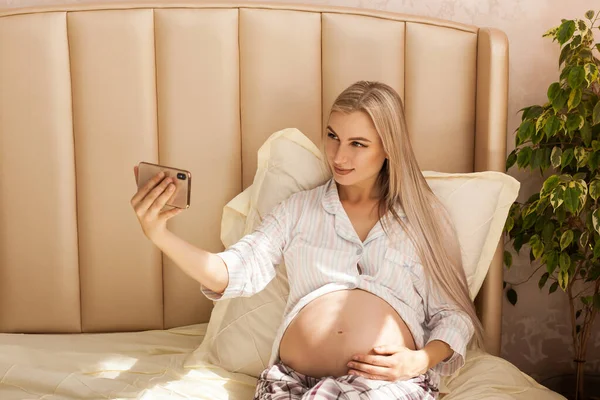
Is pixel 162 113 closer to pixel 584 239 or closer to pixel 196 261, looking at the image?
pixel 196 261

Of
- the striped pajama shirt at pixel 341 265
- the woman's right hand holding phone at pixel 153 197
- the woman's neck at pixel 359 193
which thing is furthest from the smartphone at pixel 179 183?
the woman's neck at pixel 359 193

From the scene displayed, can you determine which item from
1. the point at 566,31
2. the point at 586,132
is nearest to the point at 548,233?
the point at 586,132

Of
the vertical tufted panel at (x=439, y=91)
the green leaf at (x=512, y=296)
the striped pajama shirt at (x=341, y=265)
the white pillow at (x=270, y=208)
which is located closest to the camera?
the striped pajama shirt at (x=341, y=265)

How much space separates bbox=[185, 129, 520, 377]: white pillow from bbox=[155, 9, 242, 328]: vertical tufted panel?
11 cm

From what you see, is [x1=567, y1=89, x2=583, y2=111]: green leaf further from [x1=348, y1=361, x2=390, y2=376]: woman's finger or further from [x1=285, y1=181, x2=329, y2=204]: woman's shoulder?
[x1=348, y1=361, x2=390, y2=376]: woman's finger

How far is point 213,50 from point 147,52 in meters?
0.18

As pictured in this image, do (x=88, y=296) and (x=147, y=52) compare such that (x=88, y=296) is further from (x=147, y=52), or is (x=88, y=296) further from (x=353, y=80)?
(x=353, y=80)

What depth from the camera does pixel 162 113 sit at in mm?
1745

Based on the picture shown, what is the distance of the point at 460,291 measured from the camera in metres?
1.53

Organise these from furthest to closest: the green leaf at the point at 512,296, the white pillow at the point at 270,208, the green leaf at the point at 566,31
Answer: the green leaf at the point at 512,296, the green leaf at the point at 566,31, the white pillow at the point at 270,208

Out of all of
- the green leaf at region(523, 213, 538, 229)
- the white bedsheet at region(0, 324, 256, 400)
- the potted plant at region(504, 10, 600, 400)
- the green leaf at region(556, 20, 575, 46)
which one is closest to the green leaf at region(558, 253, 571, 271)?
the potted plant at region(504, 10, 600, 400)

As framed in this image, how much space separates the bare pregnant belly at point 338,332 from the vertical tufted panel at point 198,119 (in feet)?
1.59

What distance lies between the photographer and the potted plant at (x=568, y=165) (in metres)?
A: 1.67

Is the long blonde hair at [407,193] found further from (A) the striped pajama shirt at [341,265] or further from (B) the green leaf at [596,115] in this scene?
(B) the green leaf at [596,115]
